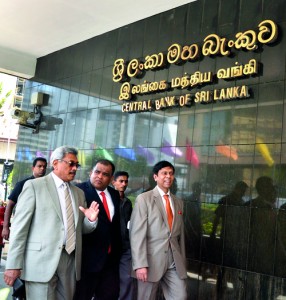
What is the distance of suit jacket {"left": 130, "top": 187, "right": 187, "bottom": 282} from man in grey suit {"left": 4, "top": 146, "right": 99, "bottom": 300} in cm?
75

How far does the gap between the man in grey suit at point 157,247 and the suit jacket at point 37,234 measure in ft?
2.72

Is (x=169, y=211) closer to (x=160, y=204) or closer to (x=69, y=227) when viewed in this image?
(x=160, y=204)

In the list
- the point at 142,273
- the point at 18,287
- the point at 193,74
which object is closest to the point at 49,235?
the point at 18,287

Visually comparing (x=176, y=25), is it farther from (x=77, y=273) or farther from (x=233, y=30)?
(x=77, y=273)

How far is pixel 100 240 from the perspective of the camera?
3684 millimetres

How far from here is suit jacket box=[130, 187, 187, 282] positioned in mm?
3883

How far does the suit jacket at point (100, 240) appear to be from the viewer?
3604 mm

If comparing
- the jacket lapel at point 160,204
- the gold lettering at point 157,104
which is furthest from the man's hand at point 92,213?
the gold lettering at point 157,104

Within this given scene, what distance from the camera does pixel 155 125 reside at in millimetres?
6289

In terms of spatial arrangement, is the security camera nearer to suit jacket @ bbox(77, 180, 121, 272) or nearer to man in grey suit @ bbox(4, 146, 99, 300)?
suit jacket @ bbox(77, 180, 121, 272)

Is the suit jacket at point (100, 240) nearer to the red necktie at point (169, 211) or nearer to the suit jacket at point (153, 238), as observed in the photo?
the suit jacket at point (153, 238)

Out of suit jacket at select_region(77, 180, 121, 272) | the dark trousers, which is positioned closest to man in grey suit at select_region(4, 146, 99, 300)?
suit jacket at select_region(77, 180, 121, 272)

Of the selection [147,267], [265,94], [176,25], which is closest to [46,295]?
[147,267]

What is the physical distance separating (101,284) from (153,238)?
2.06 feet
